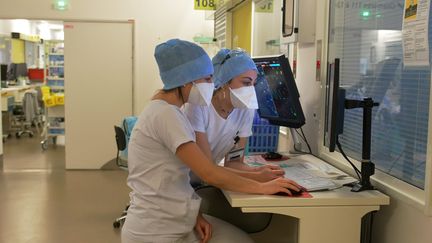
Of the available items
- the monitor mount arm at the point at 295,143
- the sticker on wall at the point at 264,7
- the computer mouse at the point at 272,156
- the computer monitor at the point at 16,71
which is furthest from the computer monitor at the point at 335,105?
the computer monitor at the point at 16,71

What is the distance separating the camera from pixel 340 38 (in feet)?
9.47

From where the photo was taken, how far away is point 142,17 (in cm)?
659

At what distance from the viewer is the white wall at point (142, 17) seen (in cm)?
650

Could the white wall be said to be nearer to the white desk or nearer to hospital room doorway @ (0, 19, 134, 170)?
hospital room doorway @ (0, 19, 134, 170)

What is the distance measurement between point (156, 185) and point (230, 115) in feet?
2.31

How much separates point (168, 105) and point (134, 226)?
0.55 metres

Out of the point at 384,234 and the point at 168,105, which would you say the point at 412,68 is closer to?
the point at 384,234

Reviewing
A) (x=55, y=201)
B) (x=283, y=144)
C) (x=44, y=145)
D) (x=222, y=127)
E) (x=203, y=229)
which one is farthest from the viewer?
(x=44, y=145)

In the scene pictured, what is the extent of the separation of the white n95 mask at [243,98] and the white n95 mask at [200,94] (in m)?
0.31

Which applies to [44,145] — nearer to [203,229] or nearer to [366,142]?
[203,229]

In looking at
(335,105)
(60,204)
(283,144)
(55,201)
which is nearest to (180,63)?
(335,105)

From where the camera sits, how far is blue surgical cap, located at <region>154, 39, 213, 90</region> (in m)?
2.04

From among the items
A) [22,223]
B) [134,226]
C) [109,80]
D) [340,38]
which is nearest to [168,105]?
[134,226]

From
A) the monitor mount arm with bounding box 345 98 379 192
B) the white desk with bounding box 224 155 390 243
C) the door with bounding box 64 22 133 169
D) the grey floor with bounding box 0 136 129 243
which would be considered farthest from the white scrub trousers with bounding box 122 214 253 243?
the door with bounding box 64 22 133 169
